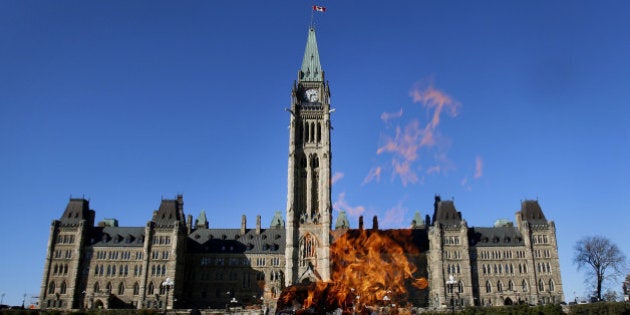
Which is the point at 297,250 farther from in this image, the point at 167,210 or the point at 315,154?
the point at 167,210

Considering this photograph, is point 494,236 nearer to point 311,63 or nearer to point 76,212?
point 311,63

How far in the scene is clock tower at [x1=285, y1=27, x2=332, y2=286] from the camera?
89000mm

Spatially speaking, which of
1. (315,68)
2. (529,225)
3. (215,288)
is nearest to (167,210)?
(215,288)

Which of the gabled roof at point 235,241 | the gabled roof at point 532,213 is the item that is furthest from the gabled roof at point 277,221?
the gabled roof at point 532,213

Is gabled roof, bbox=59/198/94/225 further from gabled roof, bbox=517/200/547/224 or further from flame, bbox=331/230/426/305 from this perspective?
gabled roof, bbox=517/200/547/224

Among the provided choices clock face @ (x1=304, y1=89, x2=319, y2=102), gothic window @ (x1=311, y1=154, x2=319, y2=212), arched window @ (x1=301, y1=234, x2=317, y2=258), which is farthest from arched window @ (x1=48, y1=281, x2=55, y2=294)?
clock face @ (x1=304, y1=89, x2=319, y2=102)

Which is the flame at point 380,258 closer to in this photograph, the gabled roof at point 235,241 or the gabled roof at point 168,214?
the gabled roof at point 235,241

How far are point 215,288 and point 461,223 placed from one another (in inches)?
1886

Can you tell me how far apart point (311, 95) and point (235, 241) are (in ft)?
108

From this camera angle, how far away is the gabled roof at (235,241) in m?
101

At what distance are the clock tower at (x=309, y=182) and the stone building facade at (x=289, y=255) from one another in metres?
0.18

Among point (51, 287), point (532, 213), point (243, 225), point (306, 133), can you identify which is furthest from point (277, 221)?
point (532, 213)

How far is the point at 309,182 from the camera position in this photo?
93875 mm

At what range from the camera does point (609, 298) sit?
82562 millimetres
